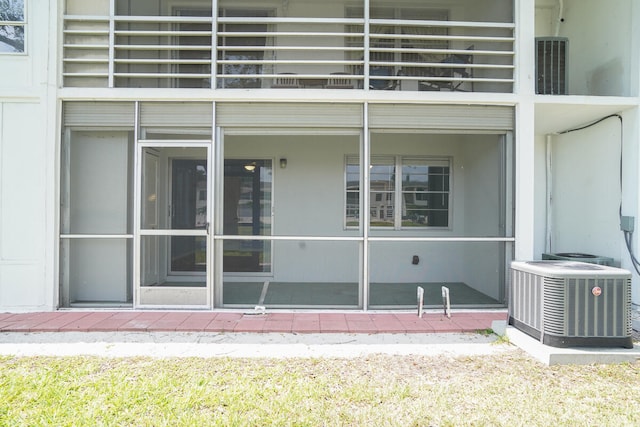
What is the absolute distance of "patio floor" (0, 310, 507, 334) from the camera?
4.22 m

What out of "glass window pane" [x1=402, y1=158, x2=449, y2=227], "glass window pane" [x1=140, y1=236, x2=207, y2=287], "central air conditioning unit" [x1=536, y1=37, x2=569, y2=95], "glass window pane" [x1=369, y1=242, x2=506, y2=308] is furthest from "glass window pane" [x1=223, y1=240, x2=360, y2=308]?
"central air conditioning unit" [x1=536, y1=37, x2=569, y2=95]

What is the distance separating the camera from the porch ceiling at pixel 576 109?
5023 millimetres

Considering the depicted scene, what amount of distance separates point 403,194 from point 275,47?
142 inches

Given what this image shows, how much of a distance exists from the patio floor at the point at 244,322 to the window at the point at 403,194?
8.31 ft

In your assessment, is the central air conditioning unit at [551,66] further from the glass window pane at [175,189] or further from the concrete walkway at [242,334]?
the glass window pane at [175,189]

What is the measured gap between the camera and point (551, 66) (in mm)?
5172

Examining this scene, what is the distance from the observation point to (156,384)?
9.68ft

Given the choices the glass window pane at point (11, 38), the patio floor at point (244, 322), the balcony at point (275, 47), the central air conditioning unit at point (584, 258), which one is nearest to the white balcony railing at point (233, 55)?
the balcony at point (275, 47)

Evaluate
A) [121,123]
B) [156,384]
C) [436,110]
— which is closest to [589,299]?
[436,110]

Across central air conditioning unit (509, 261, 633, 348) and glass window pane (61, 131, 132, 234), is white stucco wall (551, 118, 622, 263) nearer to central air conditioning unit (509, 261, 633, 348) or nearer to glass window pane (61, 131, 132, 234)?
central air conditioning unit (509, 261, 633, 348)

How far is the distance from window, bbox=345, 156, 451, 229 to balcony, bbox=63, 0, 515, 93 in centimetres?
146

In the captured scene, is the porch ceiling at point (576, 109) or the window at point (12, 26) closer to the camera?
the window at point (12, 26)

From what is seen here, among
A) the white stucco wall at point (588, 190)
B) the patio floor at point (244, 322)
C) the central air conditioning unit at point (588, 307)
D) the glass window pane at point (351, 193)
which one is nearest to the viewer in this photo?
the central air conditioning unit at point (588, 307)

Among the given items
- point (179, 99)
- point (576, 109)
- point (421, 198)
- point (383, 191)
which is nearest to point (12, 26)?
point (179, 99)
